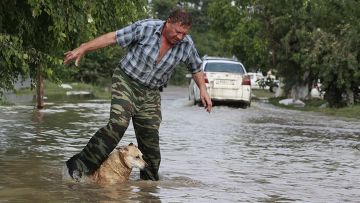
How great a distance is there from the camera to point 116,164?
7.08 m

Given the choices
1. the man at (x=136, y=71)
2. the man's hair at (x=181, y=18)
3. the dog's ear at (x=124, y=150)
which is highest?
the man's hair at (x=181, y=18)

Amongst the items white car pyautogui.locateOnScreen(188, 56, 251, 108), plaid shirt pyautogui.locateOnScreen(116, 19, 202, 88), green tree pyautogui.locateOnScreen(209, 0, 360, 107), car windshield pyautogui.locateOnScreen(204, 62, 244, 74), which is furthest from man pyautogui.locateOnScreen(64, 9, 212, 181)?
green tree pyautogui.locateOnScreen(209, 0, 360, 107)

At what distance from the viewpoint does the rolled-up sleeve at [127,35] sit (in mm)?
6828

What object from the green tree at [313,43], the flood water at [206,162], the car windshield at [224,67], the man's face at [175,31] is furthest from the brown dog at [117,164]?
the green tree at [313,43]

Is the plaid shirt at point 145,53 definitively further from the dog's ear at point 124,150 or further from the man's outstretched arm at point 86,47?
the dog's ear at point 124,150

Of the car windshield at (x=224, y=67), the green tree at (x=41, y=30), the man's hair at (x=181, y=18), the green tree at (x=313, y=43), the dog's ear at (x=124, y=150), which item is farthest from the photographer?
the green tree at (x=313, y=43)

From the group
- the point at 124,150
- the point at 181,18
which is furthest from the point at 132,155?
the point at 181,18

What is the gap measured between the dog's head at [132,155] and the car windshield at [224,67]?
1673 cm

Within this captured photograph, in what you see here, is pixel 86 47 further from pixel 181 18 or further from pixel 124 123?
pixel 181 18

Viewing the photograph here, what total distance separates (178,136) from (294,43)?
60.9 feet

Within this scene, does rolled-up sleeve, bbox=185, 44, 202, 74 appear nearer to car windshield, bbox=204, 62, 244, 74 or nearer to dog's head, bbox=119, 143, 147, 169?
dog's head, bbox=119, 143, 147, 169

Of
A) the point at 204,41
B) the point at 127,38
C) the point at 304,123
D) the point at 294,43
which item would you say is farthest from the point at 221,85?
the point at 204,41

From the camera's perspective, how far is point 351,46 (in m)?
24.0

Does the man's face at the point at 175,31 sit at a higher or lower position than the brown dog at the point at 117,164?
higher
